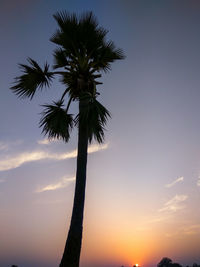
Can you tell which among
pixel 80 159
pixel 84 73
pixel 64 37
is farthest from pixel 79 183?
pixel 64 37

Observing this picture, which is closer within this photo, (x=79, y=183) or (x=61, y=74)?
(x=79, y=183)

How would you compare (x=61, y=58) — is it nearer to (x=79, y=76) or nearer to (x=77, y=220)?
(x=79, y=76)

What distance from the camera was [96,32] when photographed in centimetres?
1105

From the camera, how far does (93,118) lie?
9.38 meters

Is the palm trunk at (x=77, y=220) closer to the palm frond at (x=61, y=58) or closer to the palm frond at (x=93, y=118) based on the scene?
the palm frond at (x=93, y=118)

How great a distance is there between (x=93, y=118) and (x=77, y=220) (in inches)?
139

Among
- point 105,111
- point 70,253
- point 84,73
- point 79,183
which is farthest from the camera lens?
point 84,73

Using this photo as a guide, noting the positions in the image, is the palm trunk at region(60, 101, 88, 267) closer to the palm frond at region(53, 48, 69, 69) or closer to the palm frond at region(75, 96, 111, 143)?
the palm frond at region(75, 96, 111, 143)

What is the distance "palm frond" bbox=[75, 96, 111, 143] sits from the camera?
9.34m

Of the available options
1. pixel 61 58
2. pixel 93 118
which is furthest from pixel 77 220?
pixel 61 58

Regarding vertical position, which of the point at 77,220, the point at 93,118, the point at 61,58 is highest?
the point at 61,58

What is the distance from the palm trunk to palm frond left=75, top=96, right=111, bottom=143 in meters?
0.66

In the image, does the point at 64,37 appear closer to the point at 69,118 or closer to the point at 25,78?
the point at 25,78

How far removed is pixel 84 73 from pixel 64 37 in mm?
1779
